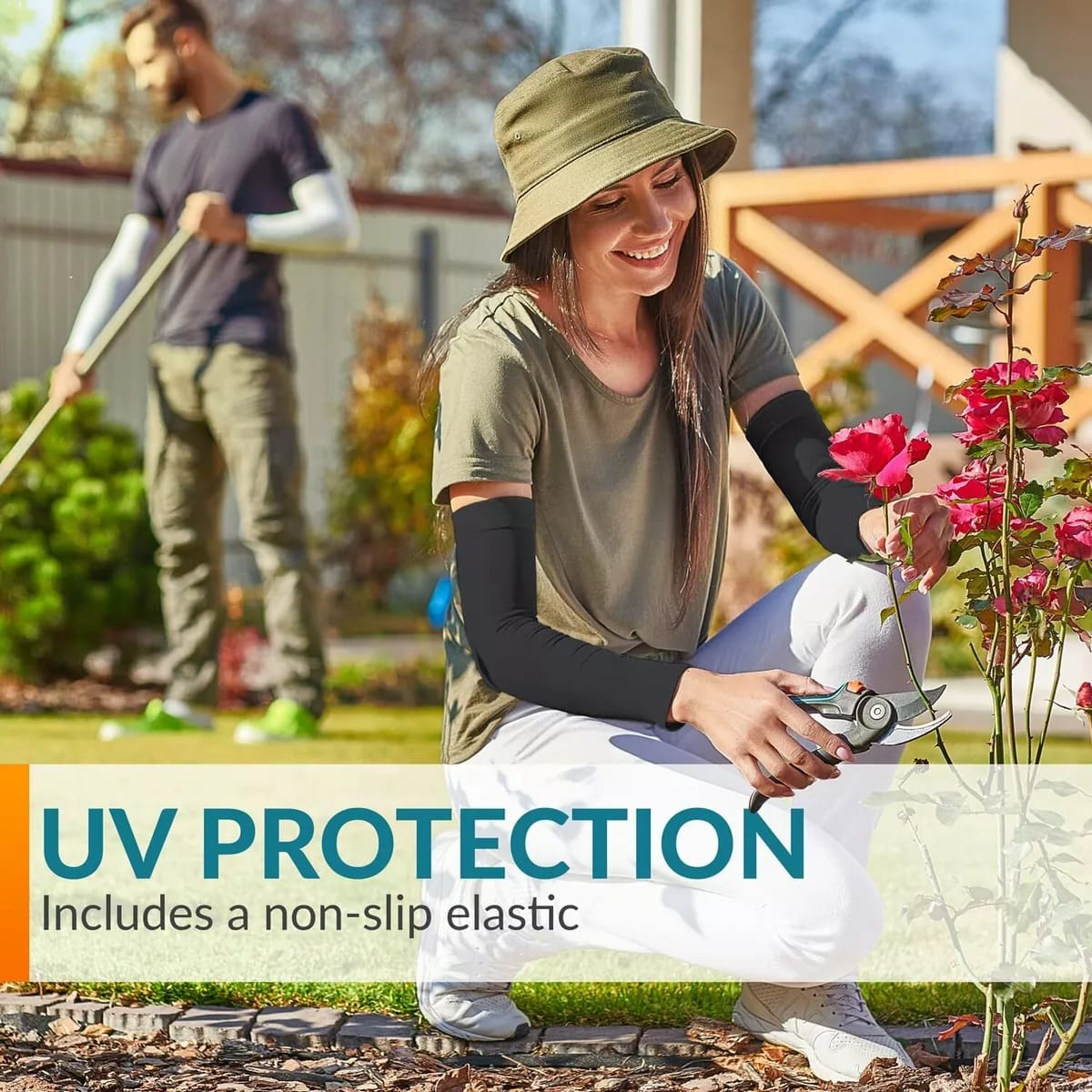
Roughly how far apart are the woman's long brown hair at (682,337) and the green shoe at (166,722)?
313 centimetres

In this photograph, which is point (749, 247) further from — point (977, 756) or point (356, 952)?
point (356, 952)

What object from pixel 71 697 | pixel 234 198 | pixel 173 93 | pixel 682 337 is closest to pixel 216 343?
pixel 234 198

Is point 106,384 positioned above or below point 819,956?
above

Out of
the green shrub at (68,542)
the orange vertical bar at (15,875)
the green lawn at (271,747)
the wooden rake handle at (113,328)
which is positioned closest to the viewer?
the orange vertical bar at (15,875)

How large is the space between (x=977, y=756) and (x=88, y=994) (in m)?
2.92

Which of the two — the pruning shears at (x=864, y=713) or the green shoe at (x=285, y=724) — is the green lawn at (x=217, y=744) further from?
the pruning shears at (x=864, y=713)

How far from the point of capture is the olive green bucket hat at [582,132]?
8.25 ft

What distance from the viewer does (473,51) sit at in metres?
18.3

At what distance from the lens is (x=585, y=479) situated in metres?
2.75

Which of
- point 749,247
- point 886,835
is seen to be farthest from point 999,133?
point 886,835

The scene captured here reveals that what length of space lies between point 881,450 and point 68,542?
16.6 feet

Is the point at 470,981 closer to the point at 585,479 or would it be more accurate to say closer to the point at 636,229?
the point at 585,479

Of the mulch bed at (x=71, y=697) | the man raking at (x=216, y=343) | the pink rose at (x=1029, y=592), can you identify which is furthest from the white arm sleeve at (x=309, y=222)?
the pink rose at (x=1029, y=592)

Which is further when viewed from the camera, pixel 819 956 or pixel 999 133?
pixel 999 133
